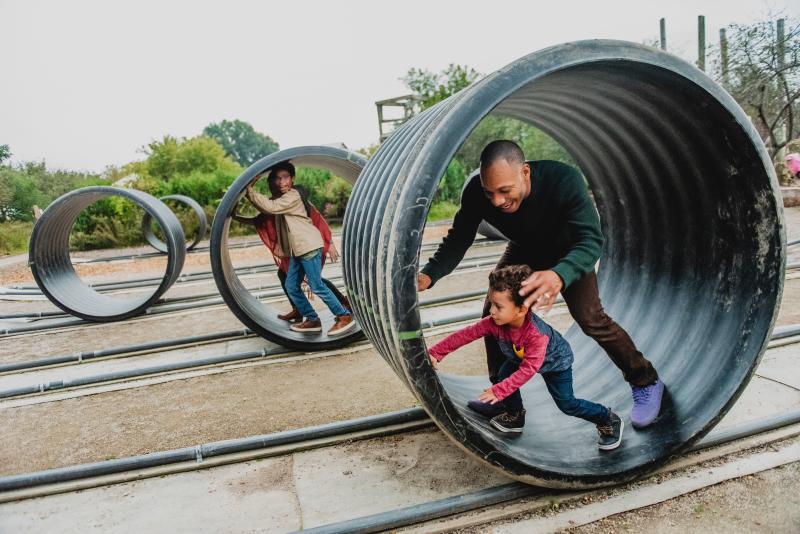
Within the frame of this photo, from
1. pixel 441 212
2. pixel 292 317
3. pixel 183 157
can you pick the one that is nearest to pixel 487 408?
pixel 292 317

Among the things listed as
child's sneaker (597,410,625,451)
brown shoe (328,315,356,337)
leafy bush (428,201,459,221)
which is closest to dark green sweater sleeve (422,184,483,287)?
child's sneaker (597,410,625,451)

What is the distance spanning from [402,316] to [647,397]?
6.06 ft

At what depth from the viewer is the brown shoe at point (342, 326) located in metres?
6.30

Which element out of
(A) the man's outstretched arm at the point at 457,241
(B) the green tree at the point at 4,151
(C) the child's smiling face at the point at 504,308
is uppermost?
(B) the green tree at the point at 4,151

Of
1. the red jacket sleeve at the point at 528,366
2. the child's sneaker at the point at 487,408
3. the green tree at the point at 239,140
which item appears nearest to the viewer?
the red jacket sleeve at the point at 528,366

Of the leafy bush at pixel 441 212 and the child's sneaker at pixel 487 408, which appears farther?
the leafy bush at pixel 441 212

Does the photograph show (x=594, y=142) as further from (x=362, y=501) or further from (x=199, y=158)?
(x=199, y=158)

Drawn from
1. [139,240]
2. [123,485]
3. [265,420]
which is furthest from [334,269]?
[139,240]

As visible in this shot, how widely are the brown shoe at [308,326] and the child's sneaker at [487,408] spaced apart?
2.86 meters

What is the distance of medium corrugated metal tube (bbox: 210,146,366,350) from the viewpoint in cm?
582

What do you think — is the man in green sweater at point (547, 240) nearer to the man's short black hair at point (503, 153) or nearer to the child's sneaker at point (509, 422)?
the man's short black hair at point (503, 153)

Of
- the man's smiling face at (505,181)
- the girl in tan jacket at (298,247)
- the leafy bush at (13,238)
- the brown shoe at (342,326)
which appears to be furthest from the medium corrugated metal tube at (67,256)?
the leafy bush at (13,238)

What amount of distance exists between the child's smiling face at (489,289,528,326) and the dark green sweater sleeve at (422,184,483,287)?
528 mm

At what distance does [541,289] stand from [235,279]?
4571 mm
